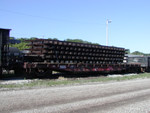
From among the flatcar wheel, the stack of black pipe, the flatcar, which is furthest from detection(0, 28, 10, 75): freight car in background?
the stack of black pipe

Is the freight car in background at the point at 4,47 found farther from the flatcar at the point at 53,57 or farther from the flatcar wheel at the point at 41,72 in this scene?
the flatcar wheel at the point at 41,72

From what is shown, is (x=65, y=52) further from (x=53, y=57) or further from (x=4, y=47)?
(x=4, y=47)

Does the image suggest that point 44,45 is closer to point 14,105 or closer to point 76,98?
point 76,98

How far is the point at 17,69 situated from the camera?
15789 mm

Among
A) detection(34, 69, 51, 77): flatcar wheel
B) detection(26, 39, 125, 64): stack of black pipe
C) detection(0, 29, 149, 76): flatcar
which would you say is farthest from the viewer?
detection(26, 39, 125, 64): stack of black pipe

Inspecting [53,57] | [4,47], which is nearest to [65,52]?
[53,57]

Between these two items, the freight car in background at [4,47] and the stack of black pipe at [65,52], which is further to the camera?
the stack of black pipe at [65,52]

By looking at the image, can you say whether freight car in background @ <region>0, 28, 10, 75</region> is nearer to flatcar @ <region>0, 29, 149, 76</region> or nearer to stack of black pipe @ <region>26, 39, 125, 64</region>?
flatcar @ <region>0, 29, 149, 76</region>

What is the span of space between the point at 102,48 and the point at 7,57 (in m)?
10.2

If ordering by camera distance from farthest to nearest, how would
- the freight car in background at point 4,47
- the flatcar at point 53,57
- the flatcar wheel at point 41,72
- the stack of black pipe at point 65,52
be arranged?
the stack of black pipe at point 65,52, the flatcar wheel at point 41,72, the flatcar at point 53,57, the freight car in background at point 4,47

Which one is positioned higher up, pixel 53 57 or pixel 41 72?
pixel 53 57

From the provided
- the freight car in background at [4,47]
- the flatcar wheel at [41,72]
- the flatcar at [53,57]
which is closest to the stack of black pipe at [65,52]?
the flatcar at [53,57]

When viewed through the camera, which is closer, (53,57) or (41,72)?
(41,72)

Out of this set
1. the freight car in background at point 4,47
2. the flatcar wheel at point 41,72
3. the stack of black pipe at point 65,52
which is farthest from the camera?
the stack of black pipe at point 65,52
